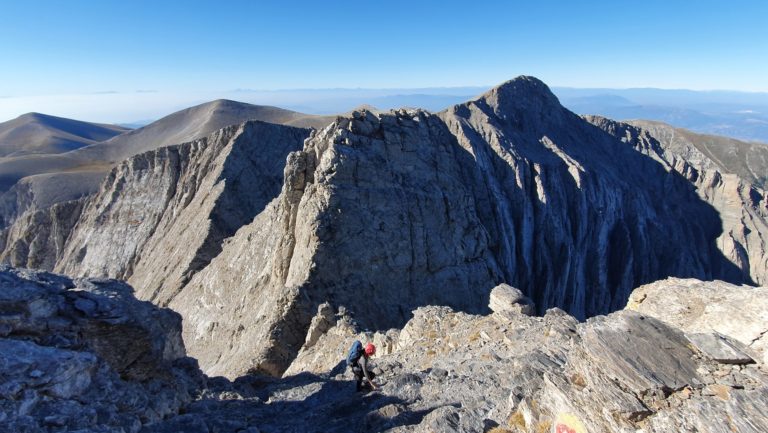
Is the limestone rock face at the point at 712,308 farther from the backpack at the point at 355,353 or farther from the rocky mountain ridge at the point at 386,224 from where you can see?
the rocky mountain ridge at the point at 386,224

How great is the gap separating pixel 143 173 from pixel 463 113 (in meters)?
43.6

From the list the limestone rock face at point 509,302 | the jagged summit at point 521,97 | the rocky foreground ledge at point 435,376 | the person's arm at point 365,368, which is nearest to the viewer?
the rocky foreground ledge at point 435,376

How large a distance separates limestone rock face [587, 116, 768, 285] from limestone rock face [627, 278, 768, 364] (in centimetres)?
7360

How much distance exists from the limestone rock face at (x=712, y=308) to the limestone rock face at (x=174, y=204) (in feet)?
121

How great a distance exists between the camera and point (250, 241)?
34.1 metres

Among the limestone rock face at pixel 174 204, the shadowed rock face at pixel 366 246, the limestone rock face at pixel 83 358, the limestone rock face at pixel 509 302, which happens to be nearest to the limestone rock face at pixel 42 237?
the limestone rock face at pixel 174 204

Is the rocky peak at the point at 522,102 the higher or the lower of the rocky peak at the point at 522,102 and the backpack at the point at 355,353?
the higher

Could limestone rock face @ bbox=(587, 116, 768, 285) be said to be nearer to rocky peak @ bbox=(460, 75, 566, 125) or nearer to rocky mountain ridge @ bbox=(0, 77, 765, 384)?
rocky mountain ridge @ bbox=(0, 77, 765, 384)

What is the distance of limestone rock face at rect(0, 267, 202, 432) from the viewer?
999cm

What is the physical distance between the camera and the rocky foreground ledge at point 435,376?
30.6 ft

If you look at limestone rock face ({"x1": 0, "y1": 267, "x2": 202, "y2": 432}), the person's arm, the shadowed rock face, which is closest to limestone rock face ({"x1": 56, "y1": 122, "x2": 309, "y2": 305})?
the shadowed rock face

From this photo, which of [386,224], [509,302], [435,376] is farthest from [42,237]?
[435,376]

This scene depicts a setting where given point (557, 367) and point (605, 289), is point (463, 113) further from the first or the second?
point (557, 367)

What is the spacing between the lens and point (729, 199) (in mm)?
81062
